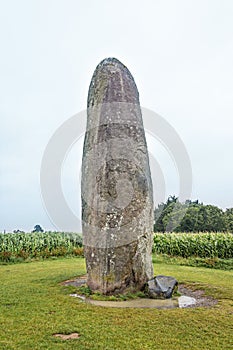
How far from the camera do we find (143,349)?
5.21 meters

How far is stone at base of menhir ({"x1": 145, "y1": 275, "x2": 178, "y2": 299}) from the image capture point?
26.9 feet

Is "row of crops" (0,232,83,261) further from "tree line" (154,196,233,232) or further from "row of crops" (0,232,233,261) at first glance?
"tree line" (154,196,233,232)

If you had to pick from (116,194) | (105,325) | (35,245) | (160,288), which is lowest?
(105,325)

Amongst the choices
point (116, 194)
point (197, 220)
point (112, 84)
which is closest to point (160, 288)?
point (116, 194)

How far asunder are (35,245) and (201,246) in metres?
8.09

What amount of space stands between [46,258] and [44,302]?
10.7 metres

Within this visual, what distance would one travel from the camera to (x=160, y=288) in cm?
827

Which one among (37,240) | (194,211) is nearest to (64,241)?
(37,240)

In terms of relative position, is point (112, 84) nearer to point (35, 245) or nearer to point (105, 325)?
point (105, 325)

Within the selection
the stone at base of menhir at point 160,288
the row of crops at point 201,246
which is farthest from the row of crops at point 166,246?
the stone at base of menhir at point 160,288

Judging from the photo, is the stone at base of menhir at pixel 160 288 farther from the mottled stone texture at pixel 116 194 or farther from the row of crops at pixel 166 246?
the row of crops at pixel 166 246

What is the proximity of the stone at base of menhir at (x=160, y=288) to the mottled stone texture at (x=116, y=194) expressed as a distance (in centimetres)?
23

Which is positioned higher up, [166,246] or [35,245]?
[35,245]

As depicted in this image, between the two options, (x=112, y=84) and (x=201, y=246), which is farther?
(x=201, y=246)
